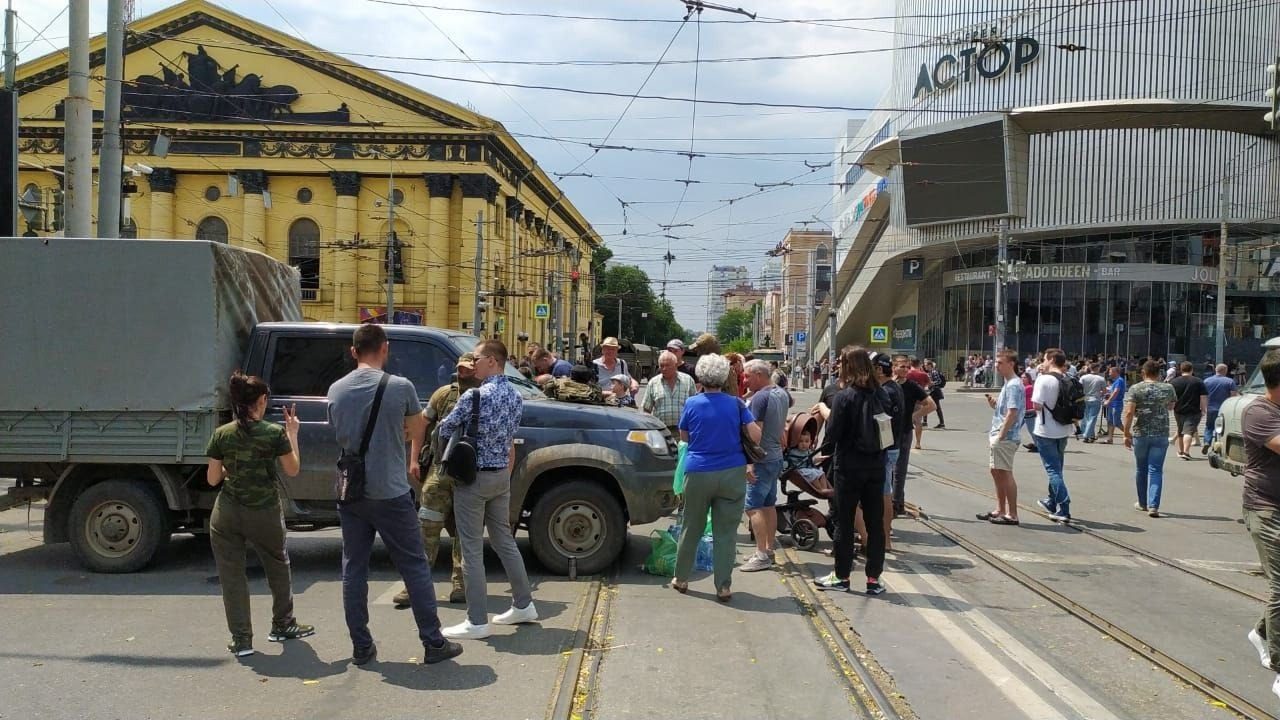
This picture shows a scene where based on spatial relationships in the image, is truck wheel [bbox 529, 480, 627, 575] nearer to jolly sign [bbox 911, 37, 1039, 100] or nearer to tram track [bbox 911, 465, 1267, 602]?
tram track [bbox 911, 465, 1267, 602]

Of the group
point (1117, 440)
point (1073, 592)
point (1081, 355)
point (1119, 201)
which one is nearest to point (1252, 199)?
point (1119, 201)

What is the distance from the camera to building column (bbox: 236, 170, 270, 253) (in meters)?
51.2

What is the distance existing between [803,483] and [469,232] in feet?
143

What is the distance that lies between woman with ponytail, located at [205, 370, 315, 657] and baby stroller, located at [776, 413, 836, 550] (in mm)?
4568

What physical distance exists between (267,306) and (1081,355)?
4985 cm

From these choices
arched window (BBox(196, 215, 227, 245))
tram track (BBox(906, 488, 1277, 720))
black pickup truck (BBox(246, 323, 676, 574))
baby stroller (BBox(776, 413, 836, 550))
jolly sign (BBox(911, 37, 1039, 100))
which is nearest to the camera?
tram track (BBox(906, 488, 1277, 720))

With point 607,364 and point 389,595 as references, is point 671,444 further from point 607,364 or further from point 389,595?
point 607,364

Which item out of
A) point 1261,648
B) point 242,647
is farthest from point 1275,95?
point 242,647

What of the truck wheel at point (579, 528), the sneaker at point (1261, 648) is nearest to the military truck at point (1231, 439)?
the sneaker at point (1261, 648)

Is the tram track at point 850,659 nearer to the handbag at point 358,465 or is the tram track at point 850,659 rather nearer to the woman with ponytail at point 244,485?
the handbag at point 358,465

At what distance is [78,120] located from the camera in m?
12.8

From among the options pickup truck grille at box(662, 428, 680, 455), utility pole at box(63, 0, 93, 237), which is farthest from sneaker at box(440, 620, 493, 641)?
utility pole at box(63, 0, 93, 237)

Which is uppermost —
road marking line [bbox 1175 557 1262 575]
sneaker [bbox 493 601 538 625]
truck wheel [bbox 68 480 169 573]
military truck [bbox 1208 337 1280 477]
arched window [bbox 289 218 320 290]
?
arched window [bbox 289 218 320 290]

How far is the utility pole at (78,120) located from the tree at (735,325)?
154m
